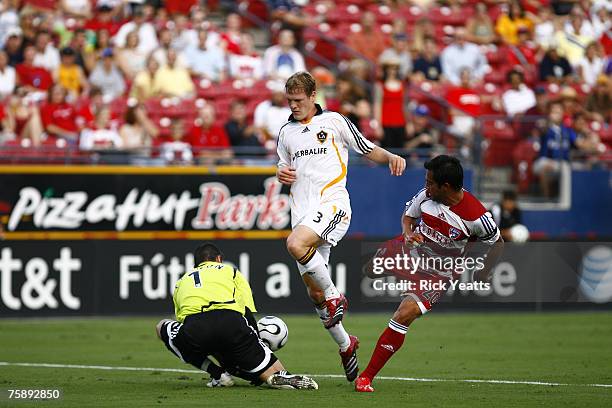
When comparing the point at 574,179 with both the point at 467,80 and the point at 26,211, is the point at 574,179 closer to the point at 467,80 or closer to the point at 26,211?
the point at 467,80

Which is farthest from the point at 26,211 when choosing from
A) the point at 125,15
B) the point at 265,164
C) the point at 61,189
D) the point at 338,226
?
the point at 338,226

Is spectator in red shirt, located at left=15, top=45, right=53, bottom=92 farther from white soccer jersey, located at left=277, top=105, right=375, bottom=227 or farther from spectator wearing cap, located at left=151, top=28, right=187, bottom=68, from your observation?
white soccer jersey, located at left=277, top=105, right=375, bottom=227

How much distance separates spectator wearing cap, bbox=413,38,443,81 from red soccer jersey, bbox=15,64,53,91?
7.46 metres

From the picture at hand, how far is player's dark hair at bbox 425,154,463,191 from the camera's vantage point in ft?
32.8

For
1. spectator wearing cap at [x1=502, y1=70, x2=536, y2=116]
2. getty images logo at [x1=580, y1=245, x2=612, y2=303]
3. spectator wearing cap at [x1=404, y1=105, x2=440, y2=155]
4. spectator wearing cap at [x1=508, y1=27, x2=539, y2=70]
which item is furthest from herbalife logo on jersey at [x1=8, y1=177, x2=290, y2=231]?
spectator wearing cap at [x1=508, y1=27, x2=539, y2=70]

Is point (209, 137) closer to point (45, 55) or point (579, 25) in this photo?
point (45, 55)

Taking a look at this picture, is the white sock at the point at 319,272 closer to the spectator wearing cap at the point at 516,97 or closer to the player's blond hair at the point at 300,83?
the player's blond hair at the point at 300,83

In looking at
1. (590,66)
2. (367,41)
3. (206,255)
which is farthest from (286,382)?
(590,66)

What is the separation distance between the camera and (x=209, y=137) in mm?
20297

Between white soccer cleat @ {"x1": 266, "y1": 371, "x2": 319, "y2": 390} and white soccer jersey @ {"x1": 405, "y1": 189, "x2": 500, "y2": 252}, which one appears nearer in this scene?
white soccer jersey @ {"x1": 405, "y1": 189, "x2": 500, "y2": 252}

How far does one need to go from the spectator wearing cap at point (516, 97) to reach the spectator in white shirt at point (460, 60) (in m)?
1.20

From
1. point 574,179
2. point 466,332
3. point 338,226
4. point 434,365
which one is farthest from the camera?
point 574,179

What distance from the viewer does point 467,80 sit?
78.1 feet

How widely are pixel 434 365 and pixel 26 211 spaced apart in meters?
8.03
